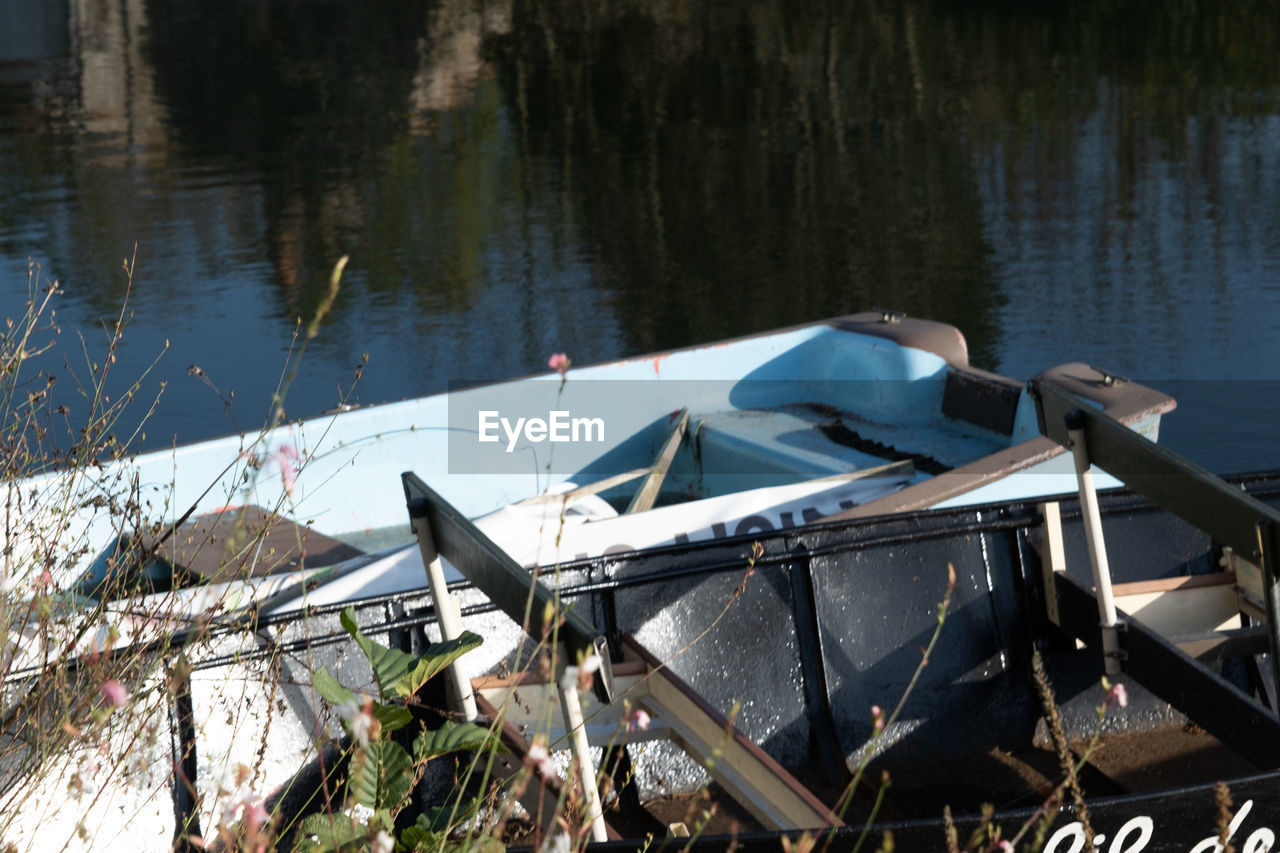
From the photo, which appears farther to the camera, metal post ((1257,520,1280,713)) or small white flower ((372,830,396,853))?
metal post ((1257,520,1280,713))

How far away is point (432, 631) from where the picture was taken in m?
3.76

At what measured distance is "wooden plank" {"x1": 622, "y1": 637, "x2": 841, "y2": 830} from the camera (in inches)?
110

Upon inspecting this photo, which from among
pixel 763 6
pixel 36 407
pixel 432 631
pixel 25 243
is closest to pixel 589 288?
pixel 25 243

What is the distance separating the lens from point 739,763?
2.97 metres

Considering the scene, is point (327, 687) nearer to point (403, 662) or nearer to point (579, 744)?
point (403, 662)

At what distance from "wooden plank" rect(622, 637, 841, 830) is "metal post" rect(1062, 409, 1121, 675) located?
1032mm

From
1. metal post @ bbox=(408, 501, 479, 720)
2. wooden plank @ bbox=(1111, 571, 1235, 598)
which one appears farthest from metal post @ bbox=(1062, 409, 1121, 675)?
metal post @ bbox=(408, 501, 479, 720)

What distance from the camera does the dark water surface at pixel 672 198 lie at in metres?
11.1

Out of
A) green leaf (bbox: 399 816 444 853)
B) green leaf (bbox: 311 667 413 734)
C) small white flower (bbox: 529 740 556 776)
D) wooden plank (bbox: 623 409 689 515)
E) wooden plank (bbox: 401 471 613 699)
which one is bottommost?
wooden plank (bbox: 623 409 689 515)

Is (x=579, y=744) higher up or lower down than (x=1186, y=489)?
lower down

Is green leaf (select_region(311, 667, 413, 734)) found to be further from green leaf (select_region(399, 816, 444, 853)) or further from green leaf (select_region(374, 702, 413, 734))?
green leaf (select_region(399, 816, 444, 853))

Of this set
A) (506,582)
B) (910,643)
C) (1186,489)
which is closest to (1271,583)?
(1186,489)

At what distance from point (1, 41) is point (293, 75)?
10670 mm

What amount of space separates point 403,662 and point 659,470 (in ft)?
11.0
